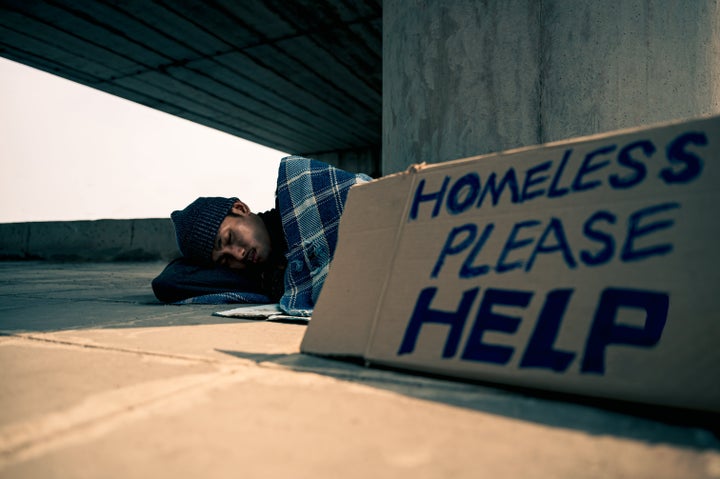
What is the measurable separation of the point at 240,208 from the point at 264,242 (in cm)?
23

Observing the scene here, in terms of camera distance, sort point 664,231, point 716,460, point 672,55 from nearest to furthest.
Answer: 1. point 716,460
2. point 664,231
3. point 672,55

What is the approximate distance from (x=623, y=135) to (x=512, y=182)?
0.17 meters

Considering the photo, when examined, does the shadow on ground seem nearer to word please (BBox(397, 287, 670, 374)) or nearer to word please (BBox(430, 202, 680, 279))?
word please (BBox(397, 287, 670, 374))

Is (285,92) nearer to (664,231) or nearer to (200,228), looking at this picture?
(200,228)

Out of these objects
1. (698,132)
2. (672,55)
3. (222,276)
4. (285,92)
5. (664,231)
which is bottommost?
(222,276)

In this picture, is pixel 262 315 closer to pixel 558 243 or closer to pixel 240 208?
pixel 240 208

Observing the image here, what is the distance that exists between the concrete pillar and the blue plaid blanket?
0.38m

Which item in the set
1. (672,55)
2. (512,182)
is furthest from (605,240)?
(672,55)

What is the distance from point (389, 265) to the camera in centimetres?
79

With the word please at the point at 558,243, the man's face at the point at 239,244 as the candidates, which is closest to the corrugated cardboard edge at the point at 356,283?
the word please at the point at 558,243

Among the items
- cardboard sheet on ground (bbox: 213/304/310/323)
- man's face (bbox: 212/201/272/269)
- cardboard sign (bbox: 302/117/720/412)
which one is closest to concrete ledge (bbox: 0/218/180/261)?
man's face (bbox: 212/201/272/269)

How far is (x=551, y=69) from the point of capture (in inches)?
53.9

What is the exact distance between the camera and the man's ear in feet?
6.33

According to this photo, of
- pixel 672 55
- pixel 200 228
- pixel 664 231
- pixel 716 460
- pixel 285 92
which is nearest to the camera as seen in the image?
pixel 716 460
